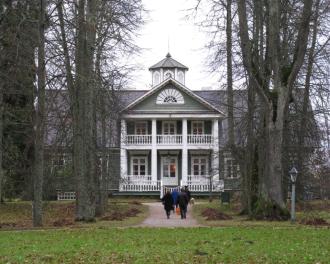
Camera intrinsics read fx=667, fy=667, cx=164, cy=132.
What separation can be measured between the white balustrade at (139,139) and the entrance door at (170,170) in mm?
2452

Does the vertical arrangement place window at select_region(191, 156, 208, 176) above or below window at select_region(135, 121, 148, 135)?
below

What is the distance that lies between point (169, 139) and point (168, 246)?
3987 centimetres

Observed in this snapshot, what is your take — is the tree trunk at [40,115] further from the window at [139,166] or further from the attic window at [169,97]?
the window at [139,166]

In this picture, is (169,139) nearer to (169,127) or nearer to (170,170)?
(169,127)

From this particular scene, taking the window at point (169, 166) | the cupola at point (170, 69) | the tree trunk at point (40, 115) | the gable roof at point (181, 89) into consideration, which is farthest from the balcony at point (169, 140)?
the tree trunk at point (40, 115)

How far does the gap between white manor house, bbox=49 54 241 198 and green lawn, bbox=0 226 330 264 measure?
110ft

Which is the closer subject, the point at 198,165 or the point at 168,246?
the point at 168,246

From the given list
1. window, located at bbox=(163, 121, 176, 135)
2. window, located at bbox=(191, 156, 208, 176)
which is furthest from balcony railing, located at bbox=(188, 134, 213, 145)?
window, located at bbox=(163, 121, 176, 135)

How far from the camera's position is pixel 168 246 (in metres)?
14.0

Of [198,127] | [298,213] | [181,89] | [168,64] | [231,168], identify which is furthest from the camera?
[168,64]

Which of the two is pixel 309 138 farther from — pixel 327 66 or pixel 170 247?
pixel 170 247

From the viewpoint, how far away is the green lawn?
11.8 m

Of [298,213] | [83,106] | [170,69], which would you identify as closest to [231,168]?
[298,213]

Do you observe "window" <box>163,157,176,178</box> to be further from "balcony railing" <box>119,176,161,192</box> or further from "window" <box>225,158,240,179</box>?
"window" <box>225,158,240,179</box>
